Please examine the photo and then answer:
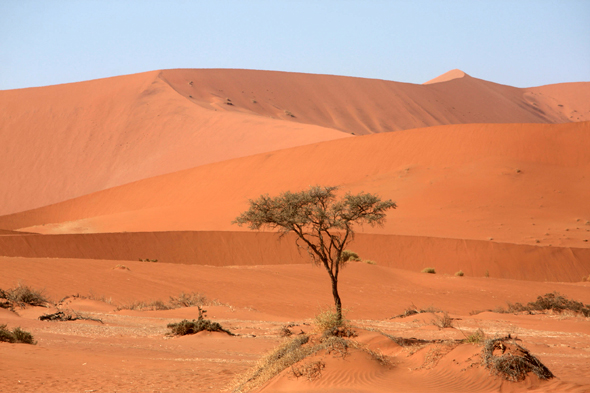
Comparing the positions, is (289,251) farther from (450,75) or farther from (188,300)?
(450,75)

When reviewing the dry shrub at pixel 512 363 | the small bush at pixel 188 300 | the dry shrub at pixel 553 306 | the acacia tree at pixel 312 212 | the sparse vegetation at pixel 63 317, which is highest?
the acacia tree at pixel 312 212

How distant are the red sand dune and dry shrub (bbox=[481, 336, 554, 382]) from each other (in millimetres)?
45307

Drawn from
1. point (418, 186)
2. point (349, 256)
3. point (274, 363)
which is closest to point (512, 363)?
point (274, 363)

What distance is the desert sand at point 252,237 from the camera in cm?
823

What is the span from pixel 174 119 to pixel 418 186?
113 feet

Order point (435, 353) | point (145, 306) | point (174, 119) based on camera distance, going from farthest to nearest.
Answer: point (174, 119)
point (145, 306)
point (435, 353)

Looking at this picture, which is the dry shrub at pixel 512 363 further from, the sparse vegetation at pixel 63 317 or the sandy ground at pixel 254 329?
the sparse vegetation at pixel 63 317

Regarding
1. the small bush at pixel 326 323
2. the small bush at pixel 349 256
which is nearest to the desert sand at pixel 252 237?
the small bush at pixel 326 323

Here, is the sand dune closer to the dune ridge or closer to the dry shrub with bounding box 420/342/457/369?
the dune ridge

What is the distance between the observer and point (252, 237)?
1077 inches

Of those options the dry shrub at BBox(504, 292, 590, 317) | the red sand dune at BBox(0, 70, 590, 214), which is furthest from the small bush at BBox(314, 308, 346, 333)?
the red sand dune at BBox(0, 70, 590, 214)

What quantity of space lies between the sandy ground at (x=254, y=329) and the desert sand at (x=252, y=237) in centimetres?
6

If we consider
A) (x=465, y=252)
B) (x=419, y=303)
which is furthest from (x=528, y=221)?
(x=419, y=303)

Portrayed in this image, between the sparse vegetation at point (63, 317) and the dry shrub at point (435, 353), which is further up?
the dry shrub at point (435, 353)
